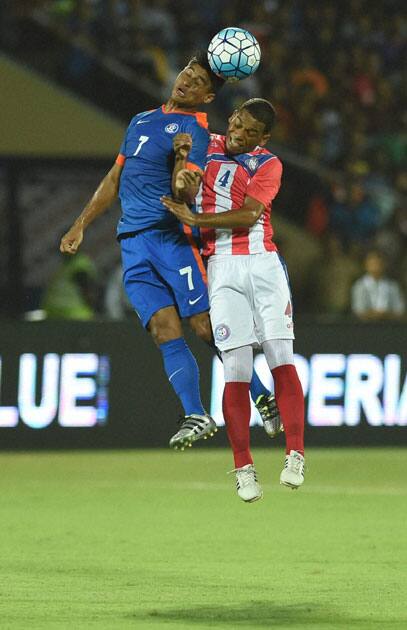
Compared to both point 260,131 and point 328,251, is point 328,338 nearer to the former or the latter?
point 328,251

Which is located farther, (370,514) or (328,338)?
(328,338)

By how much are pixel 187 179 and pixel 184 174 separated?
1.3 inches

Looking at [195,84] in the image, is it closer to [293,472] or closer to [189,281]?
[189,281]

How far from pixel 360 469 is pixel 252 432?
1.39m

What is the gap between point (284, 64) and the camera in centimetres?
2058

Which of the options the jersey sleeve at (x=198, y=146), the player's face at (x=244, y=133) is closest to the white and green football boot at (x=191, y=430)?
the jersey sleeve at (x=198, y=146)

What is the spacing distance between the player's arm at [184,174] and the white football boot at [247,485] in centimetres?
156

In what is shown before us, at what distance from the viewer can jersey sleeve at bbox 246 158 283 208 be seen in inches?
343

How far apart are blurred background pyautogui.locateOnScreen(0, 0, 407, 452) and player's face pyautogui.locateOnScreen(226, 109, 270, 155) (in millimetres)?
8714

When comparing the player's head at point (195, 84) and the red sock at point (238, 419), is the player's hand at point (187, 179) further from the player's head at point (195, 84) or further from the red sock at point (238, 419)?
the red sock at point (238, 419)

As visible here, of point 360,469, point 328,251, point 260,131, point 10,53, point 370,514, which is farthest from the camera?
point 10,53

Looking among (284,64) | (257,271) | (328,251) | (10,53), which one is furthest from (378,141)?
(257,271)

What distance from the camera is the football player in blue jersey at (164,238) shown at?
8852 millimetres

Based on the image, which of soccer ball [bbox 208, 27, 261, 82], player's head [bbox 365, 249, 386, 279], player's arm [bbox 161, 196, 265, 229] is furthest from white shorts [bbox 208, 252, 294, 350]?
player's head [bbox 365, 249, 386, 279]
